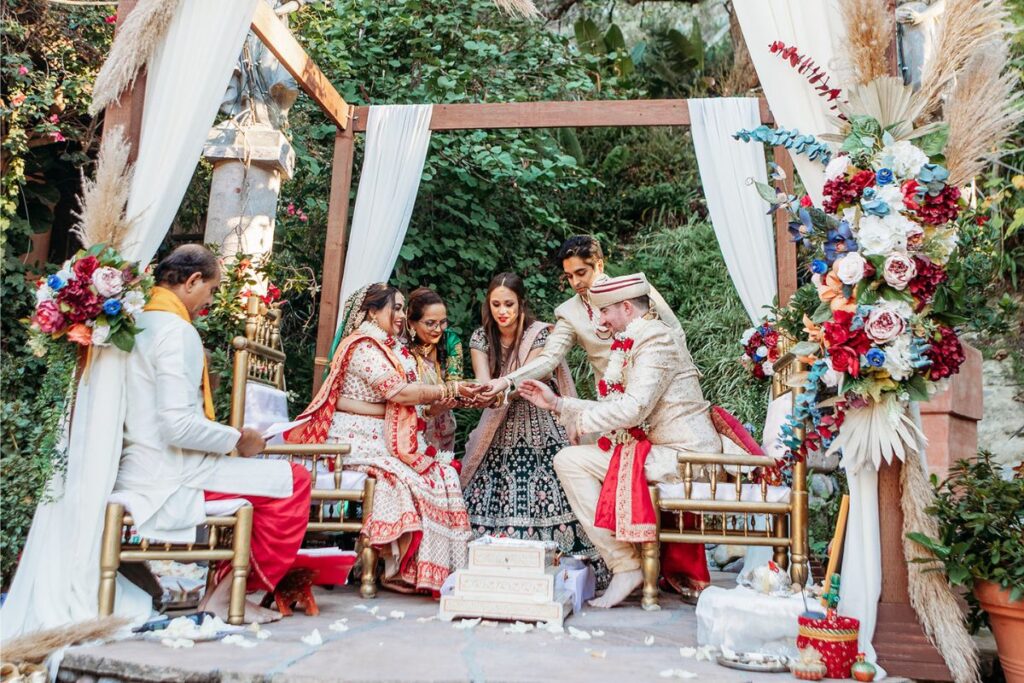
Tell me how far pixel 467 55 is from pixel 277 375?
3894mm

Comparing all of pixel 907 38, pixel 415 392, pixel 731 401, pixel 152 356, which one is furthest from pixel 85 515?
pixel 731 401

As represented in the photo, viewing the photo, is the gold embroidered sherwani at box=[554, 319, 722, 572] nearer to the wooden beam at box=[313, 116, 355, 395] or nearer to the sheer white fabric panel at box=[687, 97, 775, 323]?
the sheer white fabric panel at box=[687, 97, 775, 323]

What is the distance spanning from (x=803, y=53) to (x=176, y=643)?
346cm

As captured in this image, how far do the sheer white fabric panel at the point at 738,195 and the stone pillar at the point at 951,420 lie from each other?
1.27 metres

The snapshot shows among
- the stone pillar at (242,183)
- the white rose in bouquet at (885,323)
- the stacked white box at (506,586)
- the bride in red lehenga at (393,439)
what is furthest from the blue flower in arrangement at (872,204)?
the stone pillar at (242,183)

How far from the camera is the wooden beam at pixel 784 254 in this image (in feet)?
19.7

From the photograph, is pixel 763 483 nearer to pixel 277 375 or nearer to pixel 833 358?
pixel 833 358

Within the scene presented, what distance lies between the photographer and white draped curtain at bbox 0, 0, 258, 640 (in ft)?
11.7

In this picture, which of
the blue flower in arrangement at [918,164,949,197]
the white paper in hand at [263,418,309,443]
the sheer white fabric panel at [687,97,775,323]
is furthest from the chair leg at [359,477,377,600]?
the blue flower in arrangement at [918,164,949,197]

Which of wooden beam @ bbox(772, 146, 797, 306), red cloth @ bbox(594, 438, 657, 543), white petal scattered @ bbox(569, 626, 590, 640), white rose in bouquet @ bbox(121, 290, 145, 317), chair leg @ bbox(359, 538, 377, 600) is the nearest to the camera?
white rose in bouquet @ bbox(121, 290, 145, 317)

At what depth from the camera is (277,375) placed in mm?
5445

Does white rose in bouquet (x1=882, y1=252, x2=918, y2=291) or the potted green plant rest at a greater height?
white rose in bouquet (x1=882, y1=252, x2=918, y2=291)

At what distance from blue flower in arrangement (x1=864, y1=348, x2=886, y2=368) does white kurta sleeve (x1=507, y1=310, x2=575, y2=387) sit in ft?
8.29

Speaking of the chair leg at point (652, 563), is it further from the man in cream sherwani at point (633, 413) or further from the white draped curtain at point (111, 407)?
the white draped curtain at point (111, 407)
